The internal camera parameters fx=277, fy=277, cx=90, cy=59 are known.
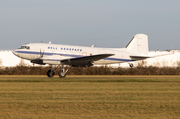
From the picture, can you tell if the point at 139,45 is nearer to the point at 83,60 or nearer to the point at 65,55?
the point at 83,60

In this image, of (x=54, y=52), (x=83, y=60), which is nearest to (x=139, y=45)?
(x=83, y=60)

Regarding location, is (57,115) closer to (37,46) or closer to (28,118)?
(28,118)

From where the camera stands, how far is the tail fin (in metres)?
41.0

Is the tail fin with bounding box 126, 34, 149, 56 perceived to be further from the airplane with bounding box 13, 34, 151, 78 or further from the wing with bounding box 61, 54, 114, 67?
A: the wing with bounding box 61, 54, 114, 67

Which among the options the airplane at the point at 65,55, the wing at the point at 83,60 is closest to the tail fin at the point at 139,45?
the airplane at the point at 65,55

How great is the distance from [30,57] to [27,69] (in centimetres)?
1110

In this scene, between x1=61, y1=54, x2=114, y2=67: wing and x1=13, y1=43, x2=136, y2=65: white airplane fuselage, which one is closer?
x1=61, y1=54, x2=114, y2=67: wing

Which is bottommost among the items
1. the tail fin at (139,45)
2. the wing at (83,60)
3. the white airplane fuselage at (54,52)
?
the wing at (83,60)

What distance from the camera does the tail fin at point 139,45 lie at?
41.0 metres

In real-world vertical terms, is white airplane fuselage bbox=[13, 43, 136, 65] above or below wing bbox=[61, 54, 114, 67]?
above

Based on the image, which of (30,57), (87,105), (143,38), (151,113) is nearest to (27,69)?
(30,57)

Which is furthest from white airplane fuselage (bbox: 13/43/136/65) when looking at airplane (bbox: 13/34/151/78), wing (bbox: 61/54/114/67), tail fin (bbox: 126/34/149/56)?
tail fin (bbox: 126/34/149/56)

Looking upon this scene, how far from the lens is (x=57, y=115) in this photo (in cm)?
1035

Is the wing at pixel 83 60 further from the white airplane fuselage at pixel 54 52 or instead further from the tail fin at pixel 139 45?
the tail fin at pixel 139 45
